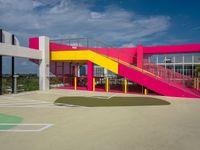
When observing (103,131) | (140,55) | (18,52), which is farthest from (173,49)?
(103,131)

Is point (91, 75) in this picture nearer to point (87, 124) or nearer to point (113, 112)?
point (113, 112)

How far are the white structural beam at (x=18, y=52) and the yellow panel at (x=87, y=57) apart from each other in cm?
220

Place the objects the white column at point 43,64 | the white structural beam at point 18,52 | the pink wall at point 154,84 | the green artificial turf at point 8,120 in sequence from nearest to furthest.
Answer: the green artificial turf at point 8,120
the white structural beam at point 18,52
the pink wall at point 154,84
the white column at point 43,64

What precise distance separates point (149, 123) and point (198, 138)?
2103 millimetres

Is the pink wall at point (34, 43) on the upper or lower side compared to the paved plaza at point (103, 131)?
upper

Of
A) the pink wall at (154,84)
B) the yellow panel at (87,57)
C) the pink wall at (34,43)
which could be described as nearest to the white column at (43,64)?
the pink wall at (34,43)

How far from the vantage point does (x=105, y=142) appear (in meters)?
5.97

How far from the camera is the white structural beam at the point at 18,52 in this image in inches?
645

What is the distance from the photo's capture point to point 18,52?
1794cm

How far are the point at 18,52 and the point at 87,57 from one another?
6.31 metres

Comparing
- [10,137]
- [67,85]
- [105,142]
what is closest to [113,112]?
[105,142]

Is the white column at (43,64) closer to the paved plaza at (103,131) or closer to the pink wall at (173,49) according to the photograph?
the pink wall at (173,49)

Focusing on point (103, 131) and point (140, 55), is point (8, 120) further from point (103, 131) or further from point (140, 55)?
point (140, 55)

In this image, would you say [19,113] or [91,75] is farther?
[91,75]
